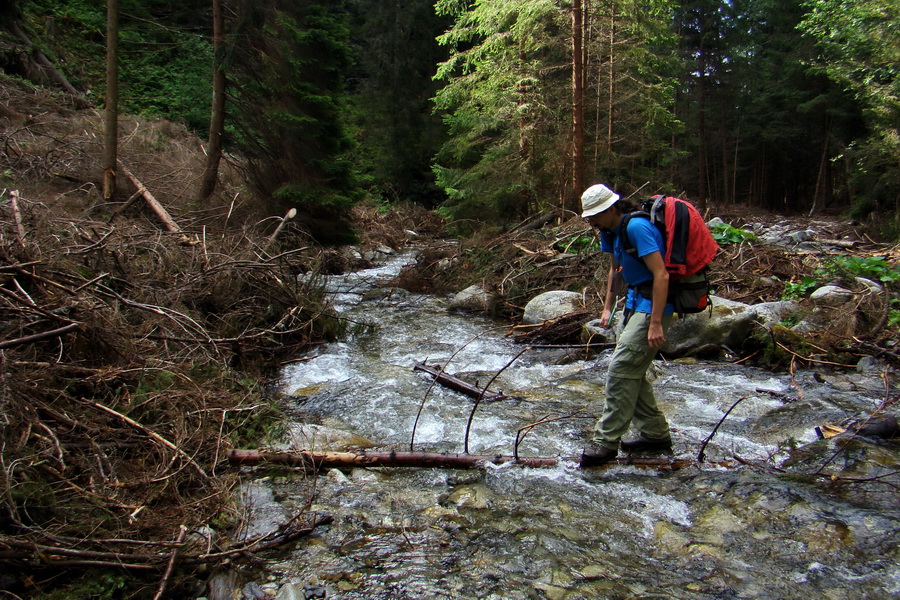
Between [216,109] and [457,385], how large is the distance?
27.3ft

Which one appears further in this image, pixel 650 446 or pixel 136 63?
pixel 136 63

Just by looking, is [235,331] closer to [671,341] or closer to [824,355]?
[671,341]

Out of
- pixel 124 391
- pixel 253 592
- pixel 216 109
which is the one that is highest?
pixel 216 109

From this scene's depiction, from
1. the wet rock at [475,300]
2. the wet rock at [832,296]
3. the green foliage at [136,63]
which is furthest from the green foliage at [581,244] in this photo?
the green foliage at [136,63]

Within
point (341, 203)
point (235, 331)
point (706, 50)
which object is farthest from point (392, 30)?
point (235, 331)

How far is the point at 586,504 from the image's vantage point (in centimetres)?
369

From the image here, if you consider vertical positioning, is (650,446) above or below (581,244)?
below

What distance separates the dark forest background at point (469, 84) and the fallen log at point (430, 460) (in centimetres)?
796

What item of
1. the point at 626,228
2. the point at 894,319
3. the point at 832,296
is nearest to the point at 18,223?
the point at 626,228

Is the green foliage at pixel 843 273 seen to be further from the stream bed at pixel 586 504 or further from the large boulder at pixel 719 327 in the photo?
the stream bed at pixel 586 504

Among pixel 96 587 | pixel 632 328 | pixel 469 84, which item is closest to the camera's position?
pixel 96 587

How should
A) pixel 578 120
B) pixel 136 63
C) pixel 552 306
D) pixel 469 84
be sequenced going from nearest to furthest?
pixel 552 306
pixel 578 120
pixel 469 84
pixel 136 63

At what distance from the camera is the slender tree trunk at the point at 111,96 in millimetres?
9500

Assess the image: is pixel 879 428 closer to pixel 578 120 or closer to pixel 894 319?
pixel 894 319
